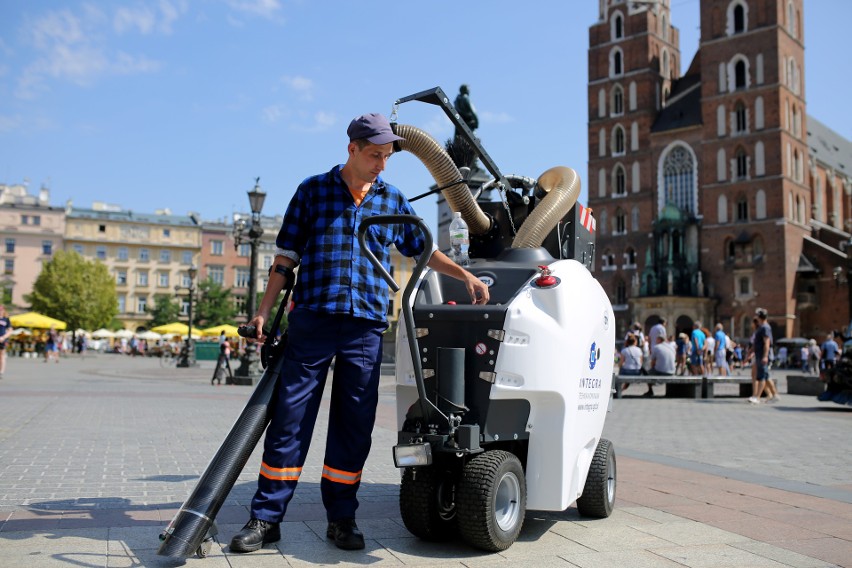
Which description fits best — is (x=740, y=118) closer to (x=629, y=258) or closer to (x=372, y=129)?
(x=629, y=258)

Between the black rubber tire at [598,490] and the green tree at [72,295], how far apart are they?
67813 mm

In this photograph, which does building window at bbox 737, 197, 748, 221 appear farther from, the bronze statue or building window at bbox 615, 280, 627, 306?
the bronze statue

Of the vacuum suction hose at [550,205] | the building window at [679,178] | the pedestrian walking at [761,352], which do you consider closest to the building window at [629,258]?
the building window at [679,178]

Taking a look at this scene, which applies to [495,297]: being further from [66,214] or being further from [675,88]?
[66,214]

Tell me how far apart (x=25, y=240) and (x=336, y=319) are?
90.7m

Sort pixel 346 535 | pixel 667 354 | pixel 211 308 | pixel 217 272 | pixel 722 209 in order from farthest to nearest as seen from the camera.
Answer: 1. pixel 217 272
2. pixel 211 308
3. pixel 722 209
4. pixel 667 354
5. pixel 346 535

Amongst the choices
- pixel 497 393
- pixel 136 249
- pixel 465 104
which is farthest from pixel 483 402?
pixel 136 249

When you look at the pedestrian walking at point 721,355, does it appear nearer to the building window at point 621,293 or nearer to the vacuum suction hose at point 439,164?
the vacuum suction hose at point 439,164

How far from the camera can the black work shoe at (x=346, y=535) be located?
11.0 feet

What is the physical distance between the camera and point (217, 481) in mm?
3205

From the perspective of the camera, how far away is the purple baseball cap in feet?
11.5

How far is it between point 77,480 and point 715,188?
57.3m

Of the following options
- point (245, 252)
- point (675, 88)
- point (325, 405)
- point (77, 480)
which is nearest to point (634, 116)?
point (675, 88)

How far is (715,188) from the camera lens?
5688 centimetres
